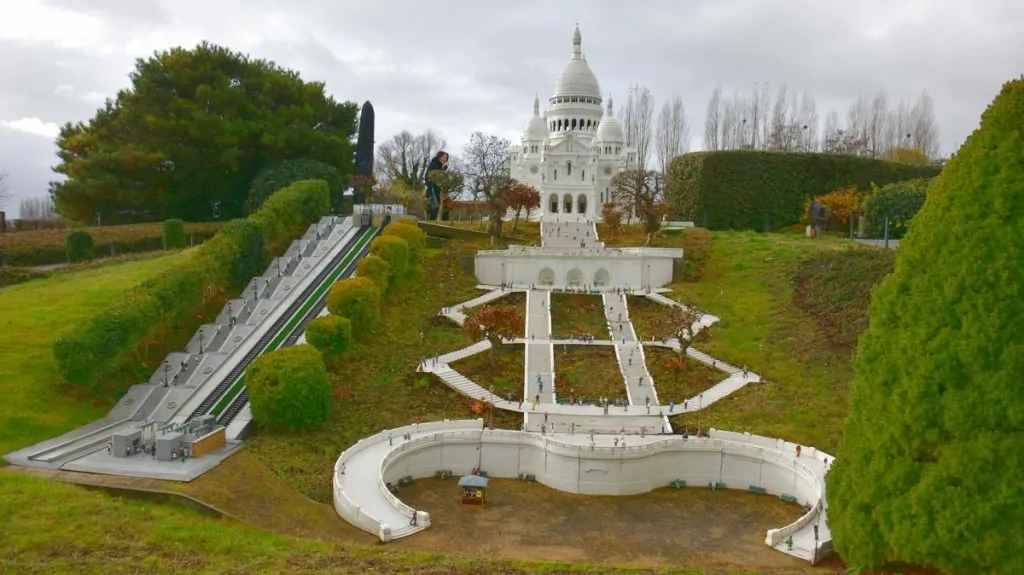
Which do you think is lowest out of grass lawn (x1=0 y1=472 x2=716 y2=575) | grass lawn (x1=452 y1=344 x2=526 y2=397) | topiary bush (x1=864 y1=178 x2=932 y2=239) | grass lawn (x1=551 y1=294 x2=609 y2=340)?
grass lawn (x1=0 y1=472 x2=716 y2=575)

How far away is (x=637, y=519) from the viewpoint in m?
24.9

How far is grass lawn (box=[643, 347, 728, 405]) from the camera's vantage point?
34875mm

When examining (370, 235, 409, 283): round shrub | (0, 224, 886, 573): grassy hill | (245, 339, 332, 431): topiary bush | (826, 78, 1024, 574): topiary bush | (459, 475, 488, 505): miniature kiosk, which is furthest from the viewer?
(370, 235, 409, 283): round shrub

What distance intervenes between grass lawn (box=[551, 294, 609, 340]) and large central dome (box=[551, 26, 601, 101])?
45.4 metres

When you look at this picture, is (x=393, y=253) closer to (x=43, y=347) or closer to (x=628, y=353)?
(x=628, y=353)

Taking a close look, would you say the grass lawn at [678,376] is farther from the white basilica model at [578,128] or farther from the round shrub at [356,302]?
the white basilica model at [578,128]

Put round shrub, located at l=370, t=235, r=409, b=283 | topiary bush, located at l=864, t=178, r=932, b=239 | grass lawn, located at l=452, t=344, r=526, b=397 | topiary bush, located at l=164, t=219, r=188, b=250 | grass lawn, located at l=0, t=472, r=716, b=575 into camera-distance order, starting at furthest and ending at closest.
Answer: topiary bush, located at l=864, t=178, r=932, b=239 → topiary bush, located at l=164, t=219, r=188, b=250 → round shrub, located at l=370, t=235, r=409, b=283 → grass lawn, located at l=452, t=344, r=526, b=397 → grass lawn, located at l=0, t=472, r=716, b=575

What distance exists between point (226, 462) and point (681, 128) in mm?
73446

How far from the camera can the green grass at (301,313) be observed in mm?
31423

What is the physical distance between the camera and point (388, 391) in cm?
3331

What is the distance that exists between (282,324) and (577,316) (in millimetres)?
18041

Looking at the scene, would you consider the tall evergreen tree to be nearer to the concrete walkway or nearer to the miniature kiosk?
the concrete walkway

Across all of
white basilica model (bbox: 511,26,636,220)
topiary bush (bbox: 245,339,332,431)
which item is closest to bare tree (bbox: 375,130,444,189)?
white basilica model (bbox: 511,26,636,220)

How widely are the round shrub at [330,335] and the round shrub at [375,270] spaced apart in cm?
741
